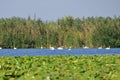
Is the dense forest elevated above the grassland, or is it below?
above

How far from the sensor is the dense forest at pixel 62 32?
9400cm

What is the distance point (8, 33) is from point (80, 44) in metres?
17.0

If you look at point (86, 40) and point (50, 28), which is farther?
point (50, 28)

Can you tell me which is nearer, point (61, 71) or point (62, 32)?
point (61, 71)

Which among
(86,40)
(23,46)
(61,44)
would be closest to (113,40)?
(86,40)

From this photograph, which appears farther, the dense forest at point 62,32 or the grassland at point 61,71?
the dense forest at point 62,32

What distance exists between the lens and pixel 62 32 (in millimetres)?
97938

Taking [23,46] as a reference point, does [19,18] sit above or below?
above

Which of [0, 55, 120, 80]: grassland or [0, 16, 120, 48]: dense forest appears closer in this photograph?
[0, 55, 120, 80]: grassland

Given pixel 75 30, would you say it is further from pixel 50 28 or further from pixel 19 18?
pixel 19 18

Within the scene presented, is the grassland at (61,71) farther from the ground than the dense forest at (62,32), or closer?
closer

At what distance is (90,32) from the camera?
316 feet

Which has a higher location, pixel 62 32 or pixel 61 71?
pixel 62 32

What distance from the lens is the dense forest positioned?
94.0 m
